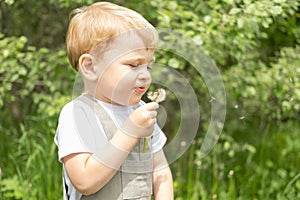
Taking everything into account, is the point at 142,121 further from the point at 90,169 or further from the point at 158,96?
the point at 90,169

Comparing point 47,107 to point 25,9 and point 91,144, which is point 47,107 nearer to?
point 25,9

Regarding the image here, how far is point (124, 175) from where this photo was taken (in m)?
1.92

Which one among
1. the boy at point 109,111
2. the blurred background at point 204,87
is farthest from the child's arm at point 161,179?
the blurred background at point 204,87

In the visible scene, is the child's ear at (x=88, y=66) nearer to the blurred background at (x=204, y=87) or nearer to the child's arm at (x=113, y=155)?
the child's arm at (x=113, y=155)

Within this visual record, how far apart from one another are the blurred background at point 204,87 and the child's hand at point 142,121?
1085mm

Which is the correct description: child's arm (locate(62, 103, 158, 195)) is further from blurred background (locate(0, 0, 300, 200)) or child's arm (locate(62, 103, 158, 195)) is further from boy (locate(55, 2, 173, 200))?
blurred background (locate(0, 0, 300, 200))

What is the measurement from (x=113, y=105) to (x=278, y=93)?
1746 millimetres

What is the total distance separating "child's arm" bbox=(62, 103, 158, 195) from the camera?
179cm

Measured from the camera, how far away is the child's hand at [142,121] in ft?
5.82

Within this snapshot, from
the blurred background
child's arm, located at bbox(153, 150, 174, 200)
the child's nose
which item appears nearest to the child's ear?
the child's nose

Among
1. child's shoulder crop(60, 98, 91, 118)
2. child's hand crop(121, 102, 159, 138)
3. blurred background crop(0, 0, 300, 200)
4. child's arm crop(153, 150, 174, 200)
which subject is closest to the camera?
child's hand crop(121, 102, 159, 138)

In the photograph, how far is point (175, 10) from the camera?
3426 mm

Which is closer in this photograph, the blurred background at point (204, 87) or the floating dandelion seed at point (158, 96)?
the floating dandelion seed at point (158, 96)

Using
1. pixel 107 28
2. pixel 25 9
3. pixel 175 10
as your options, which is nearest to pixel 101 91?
pixel 107 28
